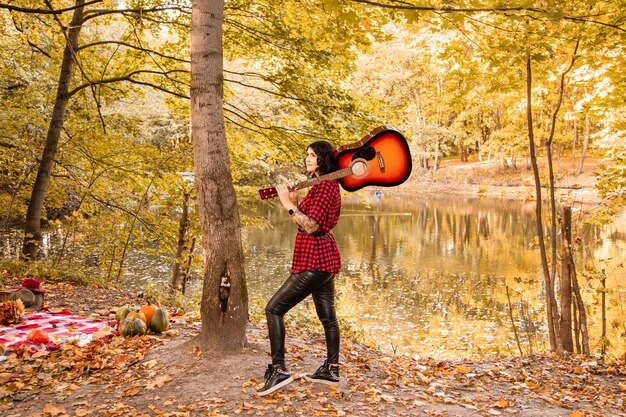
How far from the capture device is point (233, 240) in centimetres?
416

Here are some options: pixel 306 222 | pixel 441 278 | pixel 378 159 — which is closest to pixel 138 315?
pixel 306 222

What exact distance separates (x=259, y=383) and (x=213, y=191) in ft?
5.29

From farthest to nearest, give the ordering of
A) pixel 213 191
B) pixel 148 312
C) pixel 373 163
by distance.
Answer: pixel 148 312, pixel 213 191, pixel 373 163

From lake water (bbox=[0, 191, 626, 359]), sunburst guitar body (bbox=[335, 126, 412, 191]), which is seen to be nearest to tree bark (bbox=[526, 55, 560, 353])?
lake water (bbox=[0, 191, 626, 359])

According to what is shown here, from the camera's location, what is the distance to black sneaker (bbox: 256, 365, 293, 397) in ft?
11.8

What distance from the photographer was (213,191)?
4.12 metres

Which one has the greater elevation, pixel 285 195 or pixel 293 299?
pixel 285 195

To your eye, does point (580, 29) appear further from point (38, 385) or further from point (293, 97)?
point (38, 385)

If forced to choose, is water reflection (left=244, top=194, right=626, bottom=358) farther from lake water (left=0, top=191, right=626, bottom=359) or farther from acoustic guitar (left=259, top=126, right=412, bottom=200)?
acoustic guitar (left=259, top=126, right=412, bottom=200)

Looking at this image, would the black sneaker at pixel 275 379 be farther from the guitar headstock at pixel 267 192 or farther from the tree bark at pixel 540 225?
the tree bark at pixel 540 225

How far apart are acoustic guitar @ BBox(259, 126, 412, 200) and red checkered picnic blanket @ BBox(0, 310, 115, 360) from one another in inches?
109

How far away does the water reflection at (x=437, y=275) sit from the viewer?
32.5 feet

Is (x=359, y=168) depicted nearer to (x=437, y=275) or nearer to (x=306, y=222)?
(x=306, y=222)

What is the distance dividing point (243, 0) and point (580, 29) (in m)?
4.62
